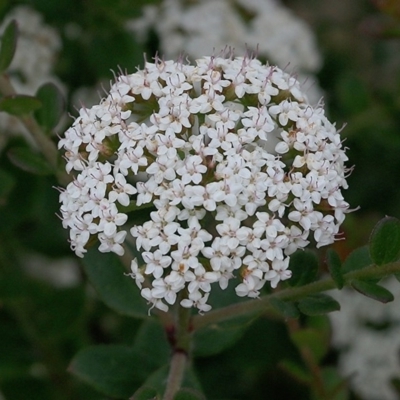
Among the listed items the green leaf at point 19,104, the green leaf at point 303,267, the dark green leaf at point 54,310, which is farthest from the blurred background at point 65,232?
the green leaf at point 303,267

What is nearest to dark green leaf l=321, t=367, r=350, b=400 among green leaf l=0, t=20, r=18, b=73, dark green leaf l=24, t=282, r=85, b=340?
dark green leaf l=24, t=282, r=85, b=340

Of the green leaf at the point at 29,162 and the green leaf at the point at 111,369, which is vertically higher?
the green leaf at the point at 29,162

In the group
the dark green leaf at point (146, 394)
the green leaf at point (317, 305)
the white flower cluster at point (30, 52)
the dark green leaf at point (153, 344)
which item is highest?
the white flower cluster at point (30, 52)

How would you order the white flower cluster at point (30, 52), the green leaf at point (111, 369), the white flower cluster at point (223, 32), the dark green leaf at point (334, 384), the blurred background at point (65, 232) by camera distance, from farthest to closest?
the white flower cluster at point (223, 32) < the white flower cluster at point (30, 52) < the blurred background at point (65, 232) < the dark green leaf at point (334, 384) < the green leaf at point (111, 369)

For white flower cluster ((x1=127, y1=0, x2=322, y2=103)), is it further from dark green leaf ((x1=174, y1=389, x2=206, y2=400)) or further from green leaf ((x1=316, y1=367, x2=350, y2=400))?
dark green leaf ((x1=174, y1=389, x2=206, y2=400))

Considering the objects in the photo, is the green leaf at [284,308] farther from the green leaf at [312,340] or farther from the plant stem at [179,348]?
the green leaf at [312,340]

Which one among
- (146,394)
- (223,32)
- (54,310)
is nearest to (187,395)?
(146,394)
